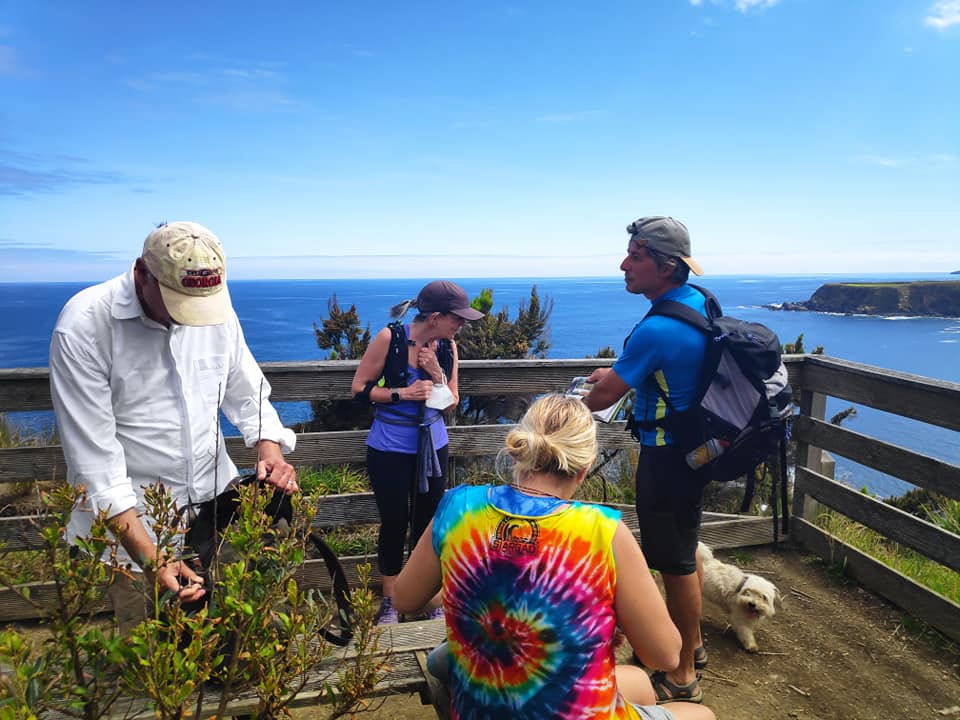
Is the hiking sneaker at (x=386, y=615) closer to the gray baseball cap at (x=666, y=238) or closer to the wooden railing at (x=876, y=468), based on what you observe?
the gray baseball cap at (x=666, y=238)

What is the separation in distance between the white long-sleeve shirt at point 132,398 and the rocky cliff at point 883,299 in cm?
4218

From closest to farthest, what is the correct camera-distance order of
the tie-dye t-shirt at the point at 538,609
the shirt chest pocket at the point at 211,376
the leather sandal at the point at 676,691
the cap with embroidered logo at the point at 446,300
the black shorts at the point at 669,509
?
the tie-dye t-shirt at the point at 538,609 → the shirt chest pocket at the point at 211,376 → the black shorts at the point at 669,509 → the leather sandal at the point at 676,691 → the cap with embroidered logo at the point at 446,300

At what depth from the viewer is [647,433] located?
312cm

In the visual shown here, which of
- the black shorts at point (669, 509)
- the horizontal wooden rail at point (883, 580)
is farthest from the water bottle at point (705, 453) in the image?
the horizontal wooden rail at point (883, 580)

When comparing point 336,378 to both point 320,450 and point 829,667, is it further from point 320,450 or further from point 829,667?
point 829,667

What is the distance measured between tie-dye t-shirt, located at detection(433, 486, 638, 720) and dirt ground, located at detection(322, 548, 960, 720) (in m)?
1.68

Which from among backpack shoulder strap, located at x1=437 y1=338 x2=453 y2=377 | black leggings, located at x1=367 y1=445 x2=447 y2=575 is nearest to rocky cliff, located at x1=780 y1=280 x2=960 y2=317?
backpack shoulder strap, located at x1=437 y1=338 x2=453 y2=377

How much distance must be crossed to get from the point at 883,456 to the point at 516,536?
3.36m

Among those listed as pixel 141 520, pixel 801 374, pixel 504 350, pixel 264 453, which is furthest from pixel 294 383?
pixel 504 350

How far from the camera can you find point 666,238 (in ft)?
9.86

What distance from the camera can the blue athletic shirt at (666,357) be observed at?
2.91 meters

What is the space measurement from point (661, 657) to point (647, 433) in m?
1.42

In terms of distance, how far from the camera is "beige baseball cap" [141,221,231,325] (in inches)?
82.1

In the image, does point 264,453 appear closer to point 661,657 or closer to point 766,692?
point 661,657
